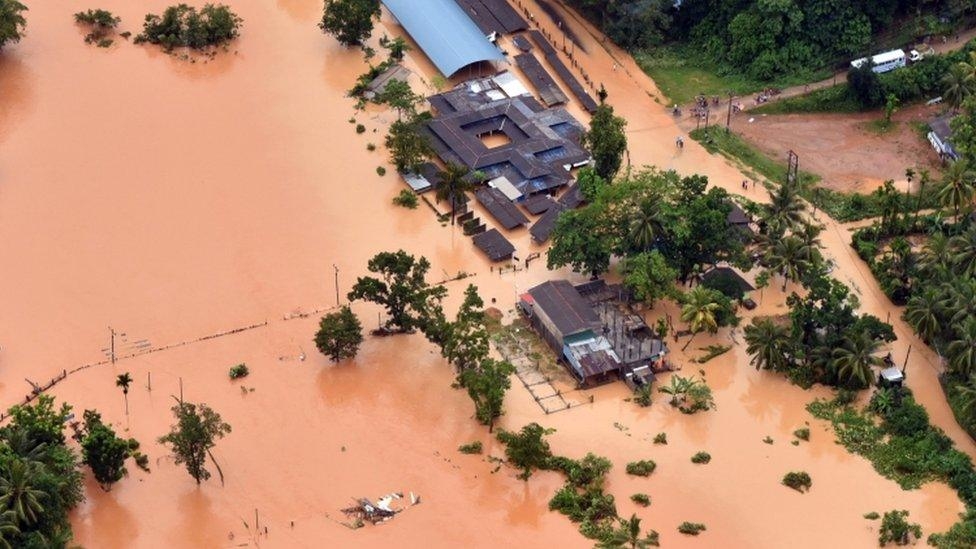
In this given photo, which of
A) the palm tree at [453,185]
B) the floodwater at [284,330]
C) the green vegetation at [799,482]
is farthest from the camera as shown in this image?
the palm tree at [453,185]

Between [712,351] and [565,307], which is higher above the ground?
[565,307]

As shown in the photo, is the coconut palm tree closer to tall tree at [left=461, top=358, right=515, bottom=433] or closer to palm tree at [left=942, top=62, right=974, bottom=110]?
tall tree at [left=461, top=358, right=515, bottom=433]

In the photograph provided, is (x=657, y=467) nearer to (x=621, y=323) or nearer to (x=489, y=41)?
(x=621, y=323)

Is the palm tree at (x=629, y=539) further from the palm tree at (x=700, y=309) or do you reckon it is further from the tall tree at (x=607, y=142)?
the tall tree at (x=607, y=142)

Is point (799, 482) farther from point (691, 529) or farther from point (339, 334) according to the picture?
point (339, 334)

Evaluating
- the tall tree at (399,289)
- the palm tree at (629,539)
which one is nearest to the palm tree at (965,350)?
the palm tree at (629,539)

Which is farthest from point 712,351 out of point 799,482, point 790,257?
point 799,482

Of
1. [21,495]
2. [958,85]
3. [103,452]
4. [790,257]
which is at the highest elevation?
[958,85]
